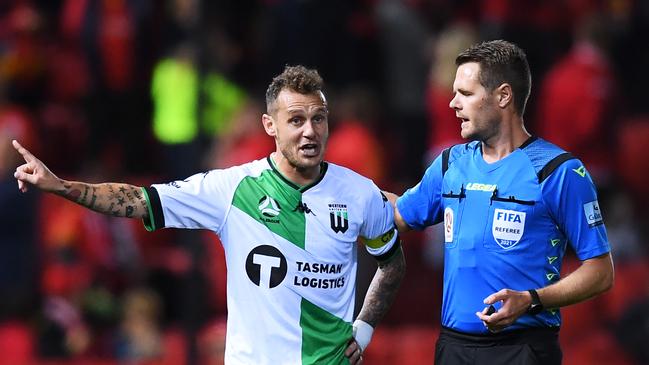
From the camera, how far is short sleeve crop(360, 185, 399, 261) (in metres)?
7.06

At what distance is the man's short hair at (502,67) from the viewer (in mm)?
6637

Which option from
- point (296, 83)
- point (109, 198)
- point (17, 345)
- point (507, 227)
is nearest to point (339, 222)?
point (296, 83)

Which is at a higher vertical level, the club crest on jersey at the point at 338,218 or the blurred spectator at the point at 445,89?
the blurred spectator at the point at 445,89

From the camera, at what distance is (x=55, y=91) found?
14.2 meters

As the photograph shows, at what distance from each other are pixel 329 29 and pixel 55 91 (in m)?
3.06

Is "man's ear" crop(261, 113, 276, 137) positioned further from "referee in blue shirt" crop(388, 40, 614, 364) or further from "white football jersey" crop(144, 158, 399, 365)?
"referee in blue shirt" crop(388, 40, 614, 364)

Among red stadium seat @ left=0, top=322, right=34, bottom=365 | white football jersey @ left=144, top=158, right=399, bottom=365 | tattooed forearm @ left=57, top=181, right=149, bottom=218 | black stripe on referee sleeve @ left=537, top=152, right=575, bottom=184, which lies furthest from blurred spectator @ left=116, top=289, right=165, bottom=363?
black stripe on referee sleeve @ left=537, top=152, right=575, bottom=184

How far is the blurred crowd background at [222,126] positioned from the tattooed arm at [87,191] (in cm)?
406

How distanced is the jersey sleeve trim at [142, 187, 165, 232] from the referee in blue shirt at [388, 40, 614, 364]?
134 cm

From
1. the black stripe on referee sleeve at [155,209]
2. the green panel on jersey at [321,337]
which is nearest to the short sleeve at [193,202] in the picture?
the black stripe on referee sleeve at [155,209]

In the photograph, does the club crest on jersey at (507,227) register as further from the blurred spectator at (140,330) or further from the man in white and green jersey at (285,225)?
the blurred spectator at (140,330)

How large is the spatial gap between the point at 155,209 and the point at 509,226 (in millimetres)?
Answer: 1635

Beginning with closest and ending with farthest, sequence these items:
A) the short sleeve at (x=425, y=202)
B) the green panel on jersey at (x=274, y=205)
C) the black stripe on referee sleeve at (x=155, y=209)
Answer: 1. the black stripe on referee sleeve at (x=155, y=209)
2. the green panel on jersey at (x=274, y=205)
3. the short sleeve at (x=425, y=202)

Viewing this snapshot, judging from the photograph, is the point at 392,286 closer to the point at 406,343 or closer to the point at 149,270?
the point at 406,343
